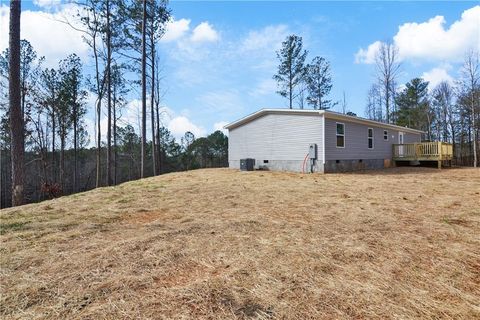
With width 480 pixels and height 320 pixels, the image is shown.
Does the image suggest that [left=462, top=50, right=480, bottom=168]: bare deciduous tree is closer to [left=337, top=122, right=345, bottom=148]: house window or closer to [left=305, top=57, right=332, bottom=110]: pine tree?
[left=305, top=57, right=332, bottom=110]: pine tree

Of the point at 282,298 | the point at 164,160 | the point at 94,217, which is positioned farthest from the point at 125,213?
the point at 164,160

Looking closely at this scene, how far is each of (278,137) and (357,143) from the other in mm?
4398

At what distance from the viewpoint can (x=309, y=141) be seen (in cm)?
1276

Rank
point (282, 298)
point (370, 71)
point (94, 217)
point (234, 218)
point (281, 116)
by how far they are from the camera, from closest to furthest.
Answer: point (282, 298) < point (234, 218) < point (94, 217) < point (281, 116) < point (370, 71)

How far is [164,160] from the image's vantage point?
30422 millimetres

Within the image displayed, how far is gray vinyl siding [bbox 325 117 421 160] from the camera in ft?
41.6

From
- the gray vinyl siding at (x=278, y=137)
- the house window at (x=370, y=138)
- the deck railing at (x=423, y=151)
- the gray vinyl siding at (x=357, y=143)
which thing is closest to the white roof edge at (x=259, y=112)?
the gray vinyl siding at (x=278, y=137)

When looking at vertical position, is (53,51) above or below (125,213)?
above

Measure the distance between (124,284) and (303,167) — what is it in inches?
452

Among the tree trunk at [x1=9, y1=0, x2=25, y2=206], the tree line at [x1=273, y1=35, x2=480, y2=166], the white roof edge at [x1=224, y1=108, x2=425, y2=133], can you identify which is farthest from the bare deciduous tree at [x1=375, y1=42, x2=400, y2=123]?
the tree trunk at [x1=9, y1=0, x2=25, y2=206]

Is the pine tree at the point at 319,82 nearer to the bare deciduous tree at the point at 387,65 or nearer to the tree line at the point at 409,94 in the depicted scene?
the tree line at the point at 409,94

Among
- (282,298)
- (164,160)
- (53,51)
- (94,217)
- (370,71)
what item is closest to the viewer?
(282,298)

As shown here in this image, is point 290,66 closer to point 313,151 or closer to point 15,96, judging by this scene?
point 313,151

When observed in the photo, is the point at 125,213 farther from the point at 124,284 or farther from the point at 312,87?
the point at 312,87
